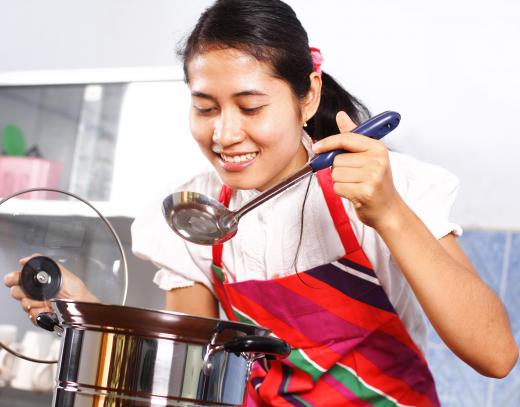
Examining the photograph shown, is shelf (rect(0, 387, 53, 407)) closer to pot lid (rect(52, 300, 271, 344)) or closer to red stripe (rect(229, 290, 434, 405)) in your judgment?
red stripe (rect(229, 290, 434, 405))

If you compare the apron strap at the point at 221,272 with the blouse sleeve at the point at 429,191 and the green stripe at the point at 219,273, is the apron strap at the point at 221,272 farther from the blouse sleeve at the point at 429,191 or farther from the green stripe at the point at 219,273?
the blouse sleeve at the point at 429,191

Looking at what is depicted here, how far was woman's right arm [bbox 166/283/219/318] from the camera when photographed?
131cm

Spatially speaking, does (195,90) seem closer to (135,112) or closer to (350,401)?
(350,401)

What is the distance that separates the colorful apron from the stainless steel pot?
0.31 meters

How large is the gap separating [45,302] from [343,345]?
0.41 meters

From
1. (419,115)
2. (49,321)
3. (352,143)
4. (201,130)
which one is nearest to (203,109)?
(201,130)

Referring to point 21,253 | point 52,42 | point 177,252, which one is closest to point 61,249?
point 21,253

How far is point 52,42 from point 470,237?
1470mm

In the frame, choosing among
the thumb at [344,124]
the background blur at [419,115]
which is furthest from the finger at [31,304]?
the background blur at [419,115]

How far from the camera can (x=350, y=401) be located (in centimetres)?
115

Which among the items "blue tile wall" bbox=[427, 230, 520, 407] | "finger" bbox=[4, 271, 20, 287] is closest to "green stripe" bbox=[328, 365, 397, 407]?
"finger" bbox=[4, 271, 20, 287]

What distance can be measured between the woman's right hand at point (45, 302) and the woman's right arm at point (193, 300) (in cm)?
17

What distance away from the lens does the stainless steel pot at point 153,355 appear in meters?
0.84

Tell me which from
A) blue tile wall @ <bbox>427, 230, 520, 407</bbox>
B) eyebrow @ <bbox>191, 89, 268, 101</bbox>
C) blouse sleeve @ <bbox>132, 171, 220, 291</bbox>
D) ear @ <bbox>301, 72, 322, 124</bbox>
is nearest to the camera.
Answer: eyebrow @ <bbox>191, 89, 268, 101</bbox>
